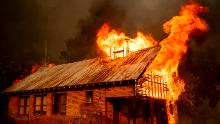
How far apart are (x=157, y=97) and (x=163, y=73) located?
2460mm

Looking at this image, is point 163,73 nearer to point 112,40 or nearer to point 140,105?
point 140,105

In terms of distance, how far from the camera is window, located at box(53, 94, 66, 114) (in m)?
25.1

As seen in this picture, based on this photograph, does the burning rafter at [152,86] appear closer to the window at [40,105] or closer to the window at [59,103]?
the window at [59,103]

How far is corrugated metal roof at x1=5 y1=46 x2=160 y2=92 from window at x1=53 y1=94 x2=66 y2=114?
115 cm

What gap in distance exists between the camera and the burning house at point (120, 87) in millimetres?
20734

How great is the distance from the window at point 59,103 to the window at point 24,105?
4.25 meters

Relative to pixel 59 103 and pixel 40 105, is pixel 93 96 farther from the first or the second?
pixel 40 105

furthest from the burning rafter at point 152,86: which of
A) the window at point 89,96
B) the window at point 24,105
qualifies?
the window at point 24,105

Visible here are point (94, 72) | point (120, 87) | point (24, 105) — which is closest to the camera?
point (120, 87)

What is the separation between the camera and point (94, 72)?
81.1 ft

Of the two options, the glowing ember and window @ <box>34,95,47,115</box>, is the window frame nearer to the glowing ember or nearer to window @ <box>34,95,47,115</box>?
window @ <box>34,95,47,115</box>

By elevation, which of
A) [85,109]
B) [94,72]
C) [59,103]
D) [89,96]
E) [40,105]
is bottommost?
[85,109]

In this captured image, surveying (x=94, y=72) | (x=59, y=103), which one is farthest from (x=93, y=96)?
(x=59, y=103)

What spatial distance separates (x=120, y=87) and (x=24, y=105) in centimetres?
1287
